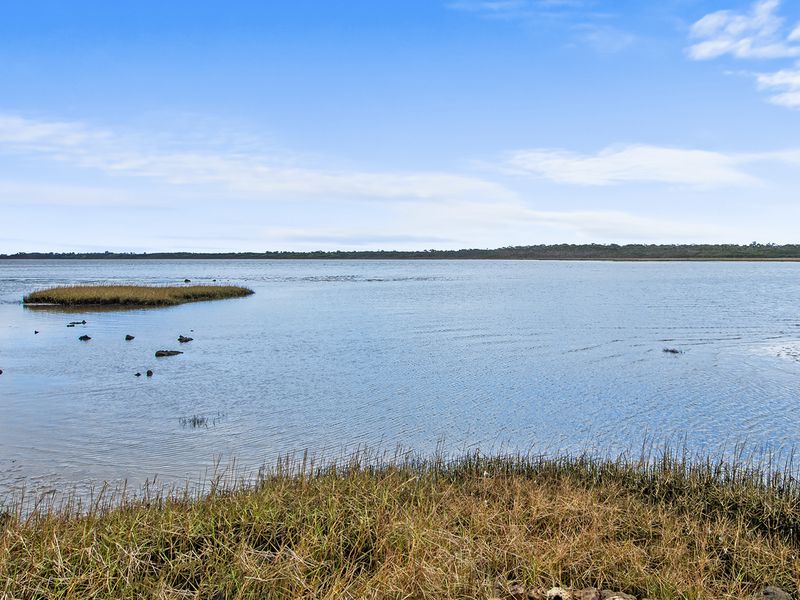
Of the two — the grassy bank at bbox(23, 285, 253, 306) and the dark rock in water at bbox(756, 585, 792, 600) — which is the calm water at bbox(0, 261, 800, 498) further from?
the grassy bank at bbox(23, 285, 253, 306)

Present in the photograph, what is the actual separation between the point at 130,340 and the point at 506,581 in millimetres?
32214

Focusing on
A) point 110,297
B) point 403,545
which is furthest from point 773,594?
point 110,297

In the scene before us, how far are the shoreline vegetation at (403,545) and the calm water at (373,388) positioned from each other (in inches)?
219

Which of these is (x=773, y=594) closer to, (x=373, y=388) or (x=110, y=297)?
(x=373, y=388)

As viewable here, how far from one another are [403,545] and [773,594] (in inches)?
155

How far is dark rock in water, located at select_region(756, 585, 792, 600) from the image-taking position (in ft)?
22.2

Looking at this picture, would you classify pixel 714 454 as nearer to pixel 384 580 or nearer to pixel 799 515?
pixel 799 515

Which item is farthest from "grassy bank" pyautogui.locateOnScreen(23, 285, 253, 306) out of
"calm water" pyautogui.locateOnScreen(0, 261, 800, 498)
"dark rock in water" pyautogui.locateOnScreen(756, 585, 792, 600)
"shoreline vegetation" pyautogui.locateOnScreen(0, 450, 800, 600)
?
"dark rock in water" pyautogui.locateOnScreen(756, 585, 792, 600)

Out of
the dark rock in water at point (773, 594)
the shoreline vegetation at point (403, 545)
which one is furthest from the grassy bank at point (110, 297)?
the dark rock in water at point (773, 594)

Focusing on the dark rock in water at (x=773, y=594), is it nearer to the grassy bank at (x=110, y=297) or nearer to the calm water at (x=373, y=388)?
the calm water at (x=373, y=388)

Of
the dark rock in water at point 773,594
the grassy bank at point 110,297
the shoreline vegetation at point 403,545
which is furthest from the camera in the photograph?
the grassy bank at point 110,297

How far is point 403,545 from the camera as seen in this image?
748 centimetres

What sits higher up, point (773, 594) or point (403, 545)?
point (403, 545)

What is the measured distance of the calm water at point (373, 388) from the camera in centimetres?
1581
